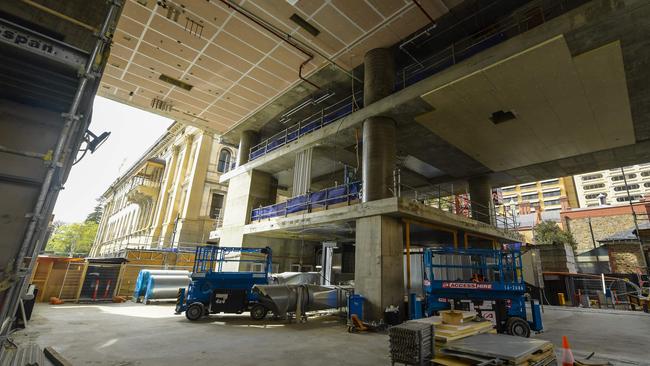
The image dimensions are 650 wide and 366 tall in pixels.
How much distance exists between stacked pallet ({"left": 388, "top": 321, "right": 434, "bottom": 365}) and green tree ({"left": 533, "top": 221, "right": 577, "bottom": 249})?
147 ft

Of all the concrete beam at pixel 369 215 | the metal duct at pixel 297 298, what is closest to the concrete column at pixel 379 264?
the concrete beam at pixel 369 215

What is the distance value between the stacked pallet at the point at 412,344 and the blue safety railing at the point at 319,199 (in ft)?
27.3

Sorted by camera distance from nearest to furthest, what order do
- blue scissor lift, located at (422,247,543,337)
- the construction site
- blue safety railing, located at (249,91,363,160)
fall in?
the construction site < blue scissor lift, located at (422,247,543,337) < blue safety railing, located at (249,91,363,160)

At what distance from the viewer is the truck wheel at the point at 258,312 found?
10.7 metres

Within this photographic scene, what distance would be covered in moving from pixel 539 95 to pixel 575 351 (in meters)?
8.88

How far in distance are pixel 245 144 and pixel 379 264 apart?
1541cm

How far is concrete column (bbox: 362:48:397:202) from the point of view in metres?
12.3

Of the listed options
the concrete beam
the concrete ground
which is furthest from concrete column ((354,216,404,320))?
the concrete ground

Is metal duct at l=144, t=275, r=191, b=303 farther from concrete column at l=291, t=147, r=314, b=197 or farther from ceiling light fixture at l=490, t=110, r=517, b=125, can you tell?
ceiling light fixture at l=490, t=110, r=517, b=125

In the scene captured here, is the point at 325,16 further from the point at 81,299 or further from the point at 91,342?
the point at 81,299

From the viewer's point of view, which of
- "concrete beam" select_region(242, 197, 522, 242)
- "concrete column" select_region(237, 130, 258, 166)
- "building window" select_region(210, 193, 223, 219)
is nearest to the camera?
"concrete beam" select_region(242, 197, 522, 242)

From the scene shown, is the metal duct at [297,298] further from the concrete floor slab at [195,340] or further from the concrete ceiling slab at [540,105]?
the concrete ceiling slab at [540,105]

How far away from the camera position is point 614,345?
25.2ft

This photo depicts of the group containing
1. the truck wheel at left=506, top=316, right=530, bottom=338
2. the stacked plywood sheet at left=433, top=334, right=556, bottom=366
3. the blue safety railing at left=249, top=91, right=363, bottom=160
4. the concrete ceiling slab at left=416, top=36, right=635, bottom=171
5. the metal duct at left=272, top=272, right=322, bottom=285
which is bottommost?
the truck wheel at left=506, top=316, right=530, bottom=338
